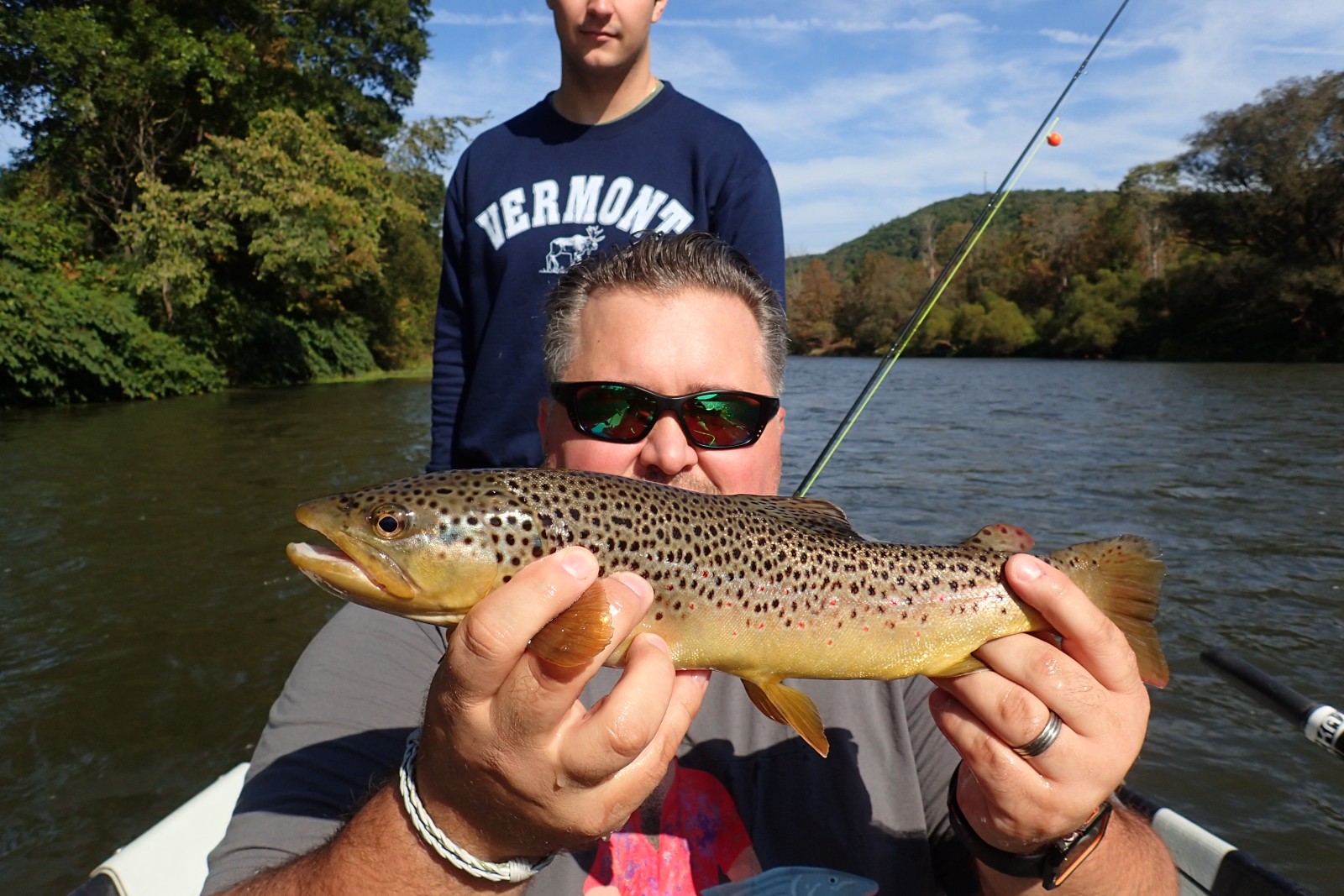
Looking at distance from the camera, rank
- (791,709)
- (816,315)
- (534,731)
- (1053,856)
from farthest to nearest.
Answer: (816,315)
(791,709)
(1053,856)
(534,731)

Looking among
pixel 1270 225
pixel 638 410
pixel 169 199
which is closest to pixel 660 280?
pixel 638 410

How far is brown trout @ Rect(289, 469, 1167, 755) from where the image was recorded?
6.73ft

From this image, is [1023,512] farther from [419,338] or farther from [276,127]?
[419,338]

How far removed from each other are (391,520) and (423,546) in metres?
0.11

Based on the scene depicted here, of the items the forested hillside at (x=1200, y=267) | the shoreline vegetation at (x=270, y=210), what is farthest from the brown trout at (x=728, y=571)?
the forested hillside at (x=1200, y=267)

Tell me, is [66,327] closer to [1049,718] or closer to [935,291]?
[935,291]

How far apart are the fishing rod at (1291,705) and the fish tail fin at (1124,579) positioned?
2199 mm

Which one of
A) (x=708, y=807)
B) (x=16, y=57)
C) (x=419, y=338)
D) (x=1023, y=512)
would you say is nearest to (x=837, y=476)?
(x=1023, y=512)

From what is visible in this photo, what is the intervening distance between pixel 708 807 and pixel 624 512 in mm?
881

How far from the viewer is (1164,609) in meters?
9.80

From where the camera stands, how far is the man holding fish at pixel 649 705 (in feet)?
5.86

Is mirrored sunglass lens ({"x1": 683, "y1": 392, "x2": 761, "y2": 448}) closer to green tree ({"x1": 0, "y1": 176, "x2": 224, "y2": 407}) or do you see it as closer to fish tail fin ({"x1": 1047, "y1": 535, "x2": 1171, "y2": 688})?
fish tail fin ({"x1": 1047, "y1": 535, "x2": 1171, "y2": 688})

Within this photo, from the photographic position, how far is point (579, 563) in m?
1.80

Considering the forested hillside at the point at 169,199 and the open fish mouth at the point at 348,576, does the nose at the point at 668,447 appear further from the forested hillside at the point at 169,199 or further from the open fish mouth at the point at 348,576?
the forested hillside at the point at 169,199
